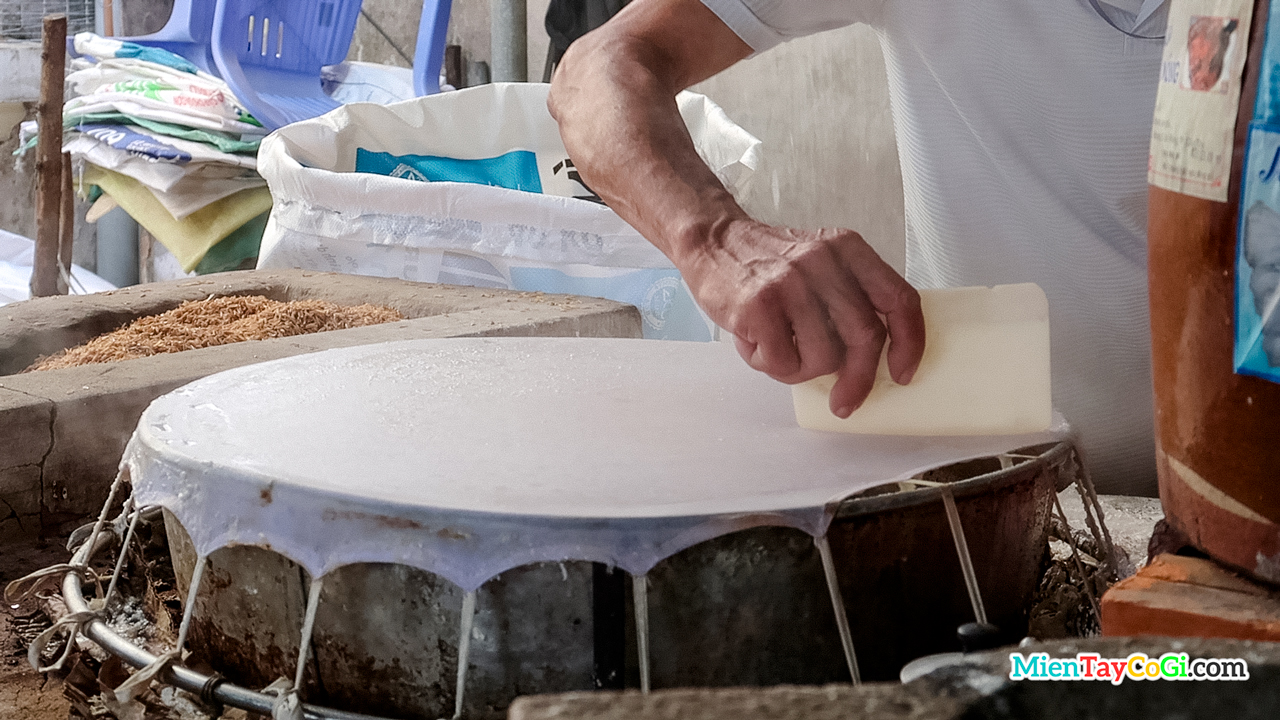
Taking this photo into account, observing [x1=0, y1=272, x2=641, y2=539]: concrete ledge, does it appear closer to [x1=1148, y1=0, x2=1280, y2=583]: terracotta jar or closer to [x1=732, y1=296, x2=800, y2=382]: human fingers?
[x1=732, y1=296, x2=800, y2=382]: human fingers

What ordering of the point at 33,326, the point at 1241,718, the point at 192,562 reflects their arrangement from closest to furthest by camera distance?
the point at 1241,718 < the point at 192,562 < the point at 33,326

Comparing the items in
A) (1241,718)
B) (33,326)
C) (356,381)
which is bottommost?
(33,326)

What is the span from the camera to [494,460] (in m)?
0.90

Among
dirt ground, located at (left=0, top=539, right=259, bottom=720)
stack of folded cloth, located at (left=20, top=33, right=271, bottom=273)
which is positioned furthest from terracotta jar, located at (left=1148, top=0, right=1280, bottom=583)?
stack of folded cloth, located at (left=20, top=33, right=271, bottom=273)

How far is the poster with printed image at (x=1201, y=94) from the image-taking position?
55cm

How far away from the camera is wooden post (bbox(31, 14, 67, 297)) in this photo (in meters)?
3.87

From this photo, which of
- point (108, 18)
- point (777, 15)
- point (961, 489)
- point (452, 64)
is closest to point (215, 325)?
point (777, 15)

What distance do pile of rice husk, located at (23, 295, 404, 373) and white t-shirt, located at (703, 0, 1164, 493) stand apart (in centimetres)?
115

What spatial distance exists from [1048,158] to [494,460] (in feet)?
3.24

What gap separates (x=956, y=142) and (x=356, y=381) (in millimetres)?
917

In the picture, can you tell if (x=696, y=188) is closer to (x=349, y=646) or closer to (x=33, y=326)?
(x=349, y=646)

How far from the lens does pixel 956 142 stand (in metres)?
1.63

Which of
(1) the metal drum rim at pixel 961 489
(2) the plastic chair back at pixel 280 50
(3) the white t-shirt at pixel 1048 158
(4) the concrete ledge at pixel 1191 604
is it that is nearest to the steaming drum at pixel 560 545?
(1) the metal drum rim at pixel 961 489

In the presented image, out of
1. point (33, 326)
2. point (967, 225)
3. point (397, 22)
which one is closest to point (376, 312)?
point (33, 326)
